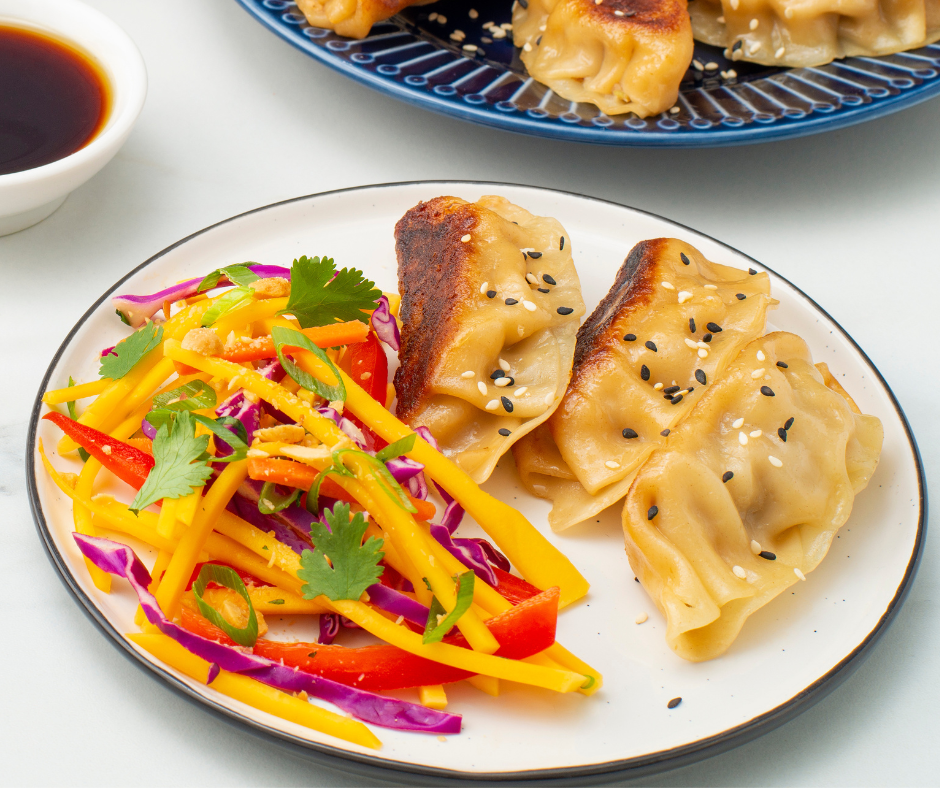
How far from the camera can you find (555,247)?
3.15 m

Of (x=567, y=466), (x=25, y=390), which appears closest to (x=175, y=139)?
(x=25, y=390)

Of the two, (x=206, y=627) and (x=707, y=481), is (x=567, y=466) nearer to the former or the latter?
(x=707, y=481)

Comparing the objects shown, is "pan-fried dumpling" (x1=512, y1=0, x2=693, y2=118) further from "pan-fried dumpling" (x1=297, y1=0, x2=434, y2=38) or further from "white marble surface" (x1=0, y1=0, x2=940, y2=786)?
"pan-fried dumpling" (x1=297, y1=0, x2=434, y2=38)

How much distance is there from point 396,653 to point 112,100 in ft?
8.57

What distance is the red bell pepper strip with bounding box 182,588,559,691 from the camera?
85.1 inches

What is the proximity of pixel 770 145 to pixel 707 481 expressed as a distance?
8.02 feet

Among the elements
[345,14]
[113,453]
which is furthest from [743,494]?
[345,14]

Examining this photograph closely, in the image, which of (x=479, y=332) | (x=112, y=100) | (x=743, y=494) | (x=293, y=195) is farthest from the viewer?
(x=293, y=195)

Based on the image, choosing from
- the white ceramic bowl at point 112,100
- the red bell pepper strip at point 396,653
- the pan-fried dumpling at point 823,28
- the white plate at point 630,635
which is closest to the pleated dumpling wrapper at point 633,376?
the white plate at point 630,635

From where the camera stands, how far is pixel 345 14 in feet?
12.8

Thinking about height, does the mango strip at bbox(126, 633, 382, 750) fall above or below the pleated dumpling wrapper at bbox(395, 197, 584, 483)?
below

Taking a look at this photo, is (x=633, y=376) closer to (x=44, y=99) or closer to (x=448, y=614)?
(x=448, y=614)

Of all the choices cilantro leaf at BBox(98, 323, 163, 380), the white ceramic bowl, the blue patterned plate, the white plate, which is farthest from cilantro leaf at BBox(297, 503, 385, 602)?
the blue patterned plate

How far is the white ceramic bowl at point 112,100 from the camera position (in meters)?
3.19
